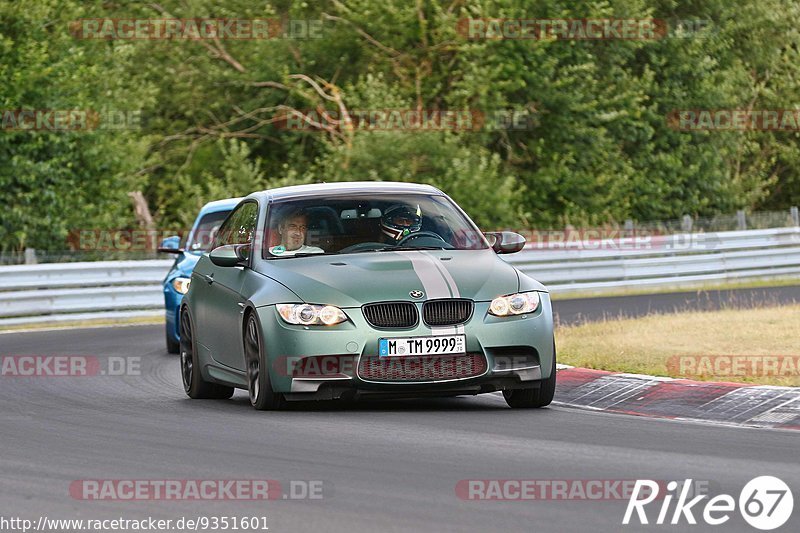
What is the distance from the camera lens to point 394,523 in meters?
7.01

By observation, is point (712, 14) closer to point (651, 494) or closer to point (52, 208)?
point (52, 208)

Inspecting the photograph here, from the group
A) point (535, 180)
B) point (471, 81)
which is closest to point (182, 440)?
point (471, 81)

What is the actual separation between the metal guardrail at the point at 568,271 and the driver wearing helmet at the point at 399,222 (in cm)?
1381

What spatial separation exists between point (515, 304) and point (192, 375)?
3.10m

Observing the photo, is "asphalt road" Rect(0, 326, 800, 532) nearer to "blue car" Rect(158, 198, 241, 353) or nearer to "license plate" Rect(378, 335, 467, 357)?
"license plate" Rect(378, 335, 467, 357)

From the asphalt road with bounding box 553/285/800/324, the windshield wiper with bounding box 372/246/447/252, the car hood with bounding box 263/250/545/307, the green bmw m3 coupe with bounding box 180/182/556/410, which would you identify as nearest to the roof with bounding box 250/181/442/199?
the green bmw m3 coupe with bounding box 180/182/556/410

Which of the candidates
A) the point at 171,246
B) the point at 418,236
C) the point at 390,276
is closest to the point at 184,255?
the point at 171,246

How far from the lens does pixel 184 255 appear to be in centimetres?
1855

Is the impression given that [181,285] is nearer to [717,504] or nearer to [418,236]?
[418,236]

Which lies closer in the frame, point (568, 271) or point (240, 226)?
point (240, 226)

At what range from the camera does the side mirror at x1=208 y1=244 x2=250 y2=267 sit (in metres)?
12.0

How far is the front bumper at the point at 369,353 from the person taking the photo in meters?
10.8

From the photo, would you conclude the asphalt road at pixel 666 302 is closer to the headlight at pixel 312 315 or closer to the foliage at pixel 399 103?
the foliage at pixel 399 103

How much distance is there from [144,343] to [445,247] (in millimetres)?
8854
